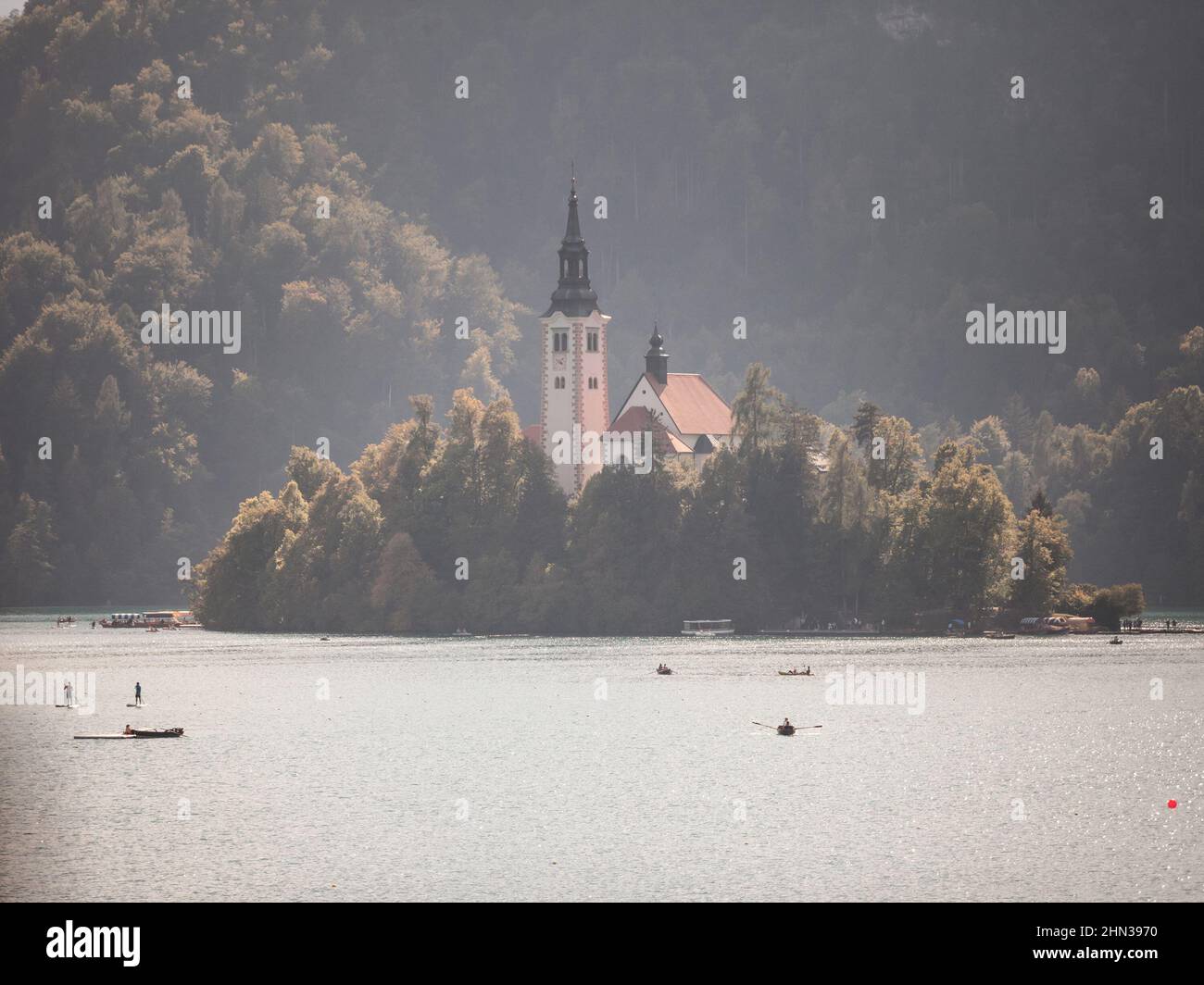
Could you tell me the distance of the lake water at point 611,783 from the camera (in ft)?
265

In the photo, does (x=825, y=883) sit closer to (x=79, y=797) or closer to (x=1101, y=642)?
(x=79, y=797)

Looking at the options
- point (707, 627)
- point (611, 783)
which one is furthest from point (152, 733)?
point (707, 627)

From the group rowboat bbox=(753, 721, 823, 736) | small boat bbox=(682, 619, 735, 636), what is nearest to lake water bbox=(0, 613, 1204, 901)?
rowboat bbox=(753, 721, 823, 736)

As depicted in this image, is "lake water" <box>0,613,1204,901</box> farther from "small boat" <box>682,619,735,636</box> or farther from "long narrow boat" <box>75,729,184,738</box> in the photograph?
"small boat" <box>682,619,735,636</box>

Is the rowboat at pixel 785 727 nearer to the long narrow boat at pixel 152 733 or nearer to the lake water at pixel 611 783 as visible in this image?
the lake water at pixel 611 783

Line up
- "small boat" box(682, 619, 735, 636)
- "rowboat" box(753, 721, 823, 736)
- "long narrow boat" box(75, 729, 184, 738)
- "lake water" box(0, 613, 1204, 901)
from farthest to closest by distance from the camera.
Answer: "small boat" box(682, 619, 735, 636) → "rowboat" box(753, 721, 823, 736) → "long narrow boat" box(75, 729, 184, 738) → "lake water" box(0, 613, 1204, 901)

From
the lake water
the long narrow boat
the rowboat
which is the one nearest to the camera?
the lake water

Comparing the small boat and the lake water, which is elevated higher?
the small boat

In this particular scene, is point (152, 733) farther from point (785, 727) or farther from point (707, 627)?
point (707, 627)

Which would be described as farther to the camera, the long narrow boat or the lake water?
the long narrow boat

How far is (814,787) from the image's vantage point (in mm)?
102188

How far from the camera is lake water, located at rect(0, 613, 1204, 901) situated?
8075cm
